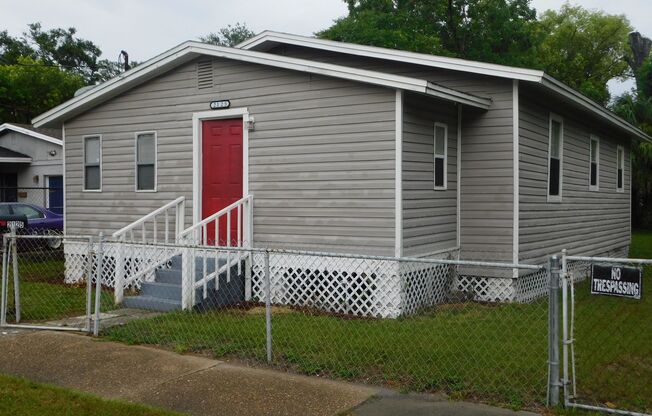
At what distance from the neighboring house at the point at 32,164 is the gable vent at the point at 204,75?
482 inches

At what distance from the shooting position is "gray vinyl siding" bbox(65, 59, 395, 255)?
392 inches

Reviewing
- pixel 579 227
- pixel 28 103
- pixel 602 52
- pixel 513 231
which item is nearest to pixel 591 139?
pixel 579 227

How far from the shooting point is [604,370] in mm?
6613

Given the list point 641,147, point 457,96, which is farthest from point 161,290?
point 641,147

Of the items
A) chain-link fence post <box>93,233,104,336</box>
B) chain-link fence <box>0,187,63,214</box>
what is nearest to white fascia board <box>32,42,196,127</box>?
chain-link fence post <box>93,233,104,336</box>

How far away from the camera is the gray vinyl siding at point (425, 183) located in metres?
9.95

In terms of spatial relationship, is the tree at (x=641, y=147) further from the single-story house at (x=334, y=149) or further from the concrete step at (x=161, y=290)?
the concrete step at (x=161, y=290)

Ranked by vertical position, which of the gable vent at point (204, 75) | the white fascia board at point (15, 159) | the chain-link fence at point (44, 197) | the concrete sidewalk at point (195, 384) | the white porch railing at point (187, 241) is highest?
the gable vent at point (204, 75)

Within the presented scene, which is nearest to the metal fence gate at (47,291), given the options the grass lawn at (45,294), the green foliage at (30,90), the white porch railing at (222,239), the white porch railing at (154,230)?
the grass lawn at (45,294)

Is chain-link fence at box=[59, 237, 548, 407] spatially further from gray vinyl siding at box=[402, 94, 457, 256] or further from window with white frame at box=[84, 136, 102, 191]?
window with white frame at box=[84, 136, 102, 191]

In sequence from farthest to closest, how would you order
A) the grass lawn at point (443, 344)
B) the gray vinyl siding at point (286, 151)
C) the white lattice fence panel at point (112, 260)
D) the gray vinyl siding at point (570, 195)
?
the gray vinyl siding at point (570, 195) → the white lattice fence panel at point (112, 260) → the gray vinyl siding at point (286, 151) → the grass lawn at point (443, 344)

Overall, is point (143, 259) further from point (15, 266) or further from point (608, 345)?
point (608, 345)

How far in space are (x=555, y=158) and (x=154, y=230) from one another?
763 cm

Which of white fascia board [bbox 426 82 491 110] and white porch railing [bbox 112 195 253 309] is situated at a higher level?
white fascia board [bbox 426 82 491 110]
